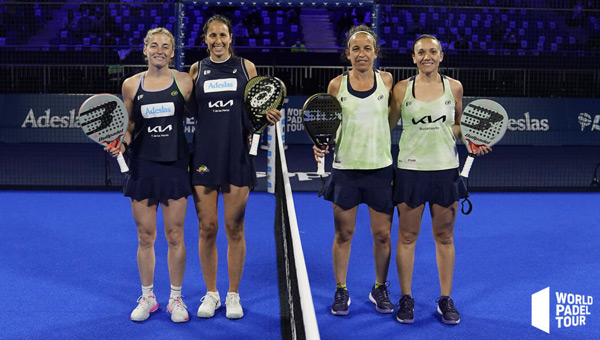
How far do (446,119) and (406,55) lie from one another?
13.2 m

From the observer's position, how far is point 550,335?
4.62m

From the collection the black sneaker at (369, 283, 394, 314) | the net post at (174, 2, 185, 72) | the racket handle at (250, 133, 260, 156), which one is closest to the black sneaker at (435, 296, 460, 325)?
the black sneaker at (369, 283, 394, 314)

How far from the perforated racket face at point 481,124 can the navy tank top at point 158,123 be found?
6.65 ft

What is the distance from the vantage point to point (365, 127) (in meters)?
4.67

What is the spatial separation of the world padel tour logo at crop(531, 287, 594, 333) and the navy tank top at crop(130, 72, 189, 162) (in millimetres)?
2925

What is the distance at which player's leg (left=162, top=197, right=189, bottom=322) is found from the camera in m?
4.75

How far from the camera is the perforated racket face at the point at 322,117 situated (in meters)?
4.56

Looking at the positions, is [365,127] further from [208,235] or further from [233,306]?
[233,306]

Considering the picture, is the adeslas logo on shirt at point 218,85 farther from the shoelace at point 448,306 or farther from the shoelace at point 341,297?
the shoelace at point 448,306

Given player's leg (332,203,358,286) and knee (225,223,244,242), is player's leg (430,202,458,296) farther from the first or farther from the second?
knee (225,223,244,242)

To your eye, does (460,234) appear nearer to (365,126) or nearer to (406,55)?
(365,126)

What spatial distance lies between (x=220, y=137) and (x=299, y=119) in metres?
10.7

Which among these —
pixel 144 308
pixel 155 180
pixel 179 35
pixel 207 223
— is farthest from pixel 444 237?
pixel 179 35

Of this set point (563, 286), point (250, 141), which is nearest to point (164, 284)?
point (250, 141)
